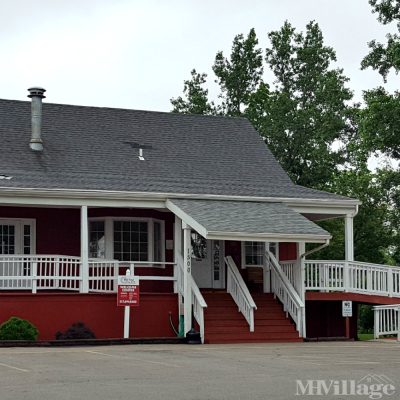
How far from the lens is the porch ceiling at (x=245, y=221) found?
20098mm

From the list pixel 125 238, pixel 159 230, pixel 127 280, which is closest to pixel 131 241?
pixel 125 238

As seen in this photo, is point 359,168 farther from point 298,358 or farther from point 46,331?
point 298,358

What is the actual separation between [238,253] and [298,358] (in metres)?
9.93

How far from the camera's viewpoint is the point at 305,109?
42750 mm

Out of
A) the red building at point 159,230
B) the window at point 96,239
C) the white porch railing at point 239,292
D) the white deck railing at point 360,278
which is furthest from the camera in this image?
the window at point 96,239

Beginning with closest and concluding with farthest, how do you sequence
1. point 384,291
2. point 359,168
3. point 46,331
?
point 46,331 < point 384,291 < point 359,168

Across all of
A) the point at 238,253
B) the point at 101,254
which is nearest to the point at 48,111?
the point at 101,254

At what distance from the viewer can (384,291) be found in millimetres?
22969

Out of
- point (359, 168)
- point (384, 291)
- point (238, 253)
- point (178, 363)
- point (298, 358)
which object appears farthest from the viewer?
point (359, 168)

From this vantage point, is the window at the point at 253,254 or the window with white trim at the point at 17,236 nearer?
the window with white trim at the point at 17,236

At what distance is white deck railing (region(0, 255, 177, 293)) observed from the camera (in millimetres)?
20984

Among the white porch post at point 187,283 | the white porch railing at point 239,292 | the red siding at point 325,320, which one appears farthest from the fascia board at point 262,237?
the red siding at point 325,320

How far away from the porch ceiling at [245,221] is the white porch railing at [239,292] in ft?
6.01

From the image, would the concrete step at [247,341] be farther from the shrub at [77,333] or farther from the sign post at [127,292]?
the shrub at [77,333]
